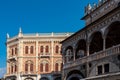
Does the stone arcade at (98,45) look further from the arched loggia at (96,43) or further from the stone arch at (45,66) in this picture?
the stone arch at (45,66)

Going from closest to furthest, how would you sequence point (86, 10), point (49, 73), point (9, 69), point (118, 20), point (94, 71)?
point (118, 20) < point (94, 71) < point (86, 10) < point (49, 73) < point (9, 69)

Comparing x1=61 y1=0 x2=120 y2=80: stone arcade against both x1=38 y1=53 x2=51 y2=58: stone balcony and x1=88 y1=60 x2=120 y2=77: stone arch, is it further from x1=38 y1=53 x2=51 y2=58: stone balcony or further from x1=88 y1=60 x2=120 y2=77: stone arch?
x1=38 y1=53 x2=51 y2=58: stone balcony

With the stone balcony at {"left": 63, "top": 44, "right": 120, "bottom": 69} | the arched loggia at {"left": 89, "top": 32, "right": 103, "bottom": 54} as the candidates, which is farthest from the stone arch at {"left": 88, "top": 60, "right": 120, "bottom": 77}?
the arched loggia at {"left": 89, "top": 32, "right": 103, "bottom": 54}

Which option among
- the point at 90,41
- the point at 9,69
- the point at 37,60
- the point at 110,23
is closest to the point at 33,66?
the point at 37,60

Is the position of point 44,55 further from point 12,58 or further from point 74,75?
point 74,75

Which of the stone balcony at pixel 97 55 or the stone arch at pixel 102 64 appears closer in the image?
the stone arch at pixel 102 64

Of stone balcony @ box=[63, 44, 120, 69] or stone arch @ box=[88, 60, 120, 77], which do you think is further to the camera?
stone balcony @ box=[63, 44, 120, 69]

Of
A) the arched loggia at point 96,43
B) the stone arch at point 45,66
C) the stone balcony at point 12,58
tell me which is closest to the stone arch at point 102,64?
the arched loggia at point 96,43

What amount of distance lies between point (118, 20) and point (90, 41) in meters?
7.39

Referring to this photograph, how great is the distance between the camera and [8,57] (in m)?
76.9

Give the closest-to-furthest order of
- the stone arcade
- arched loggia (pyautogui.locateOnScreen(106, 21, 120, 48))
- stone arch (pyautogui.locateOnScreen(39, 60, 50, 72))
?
the stone arcade
arched loggia (pyautogui.locateOnScreen(106, 21, 120, 48))
stone arch (pyautogui.locateOnScreen(39, 60, 50, 72))

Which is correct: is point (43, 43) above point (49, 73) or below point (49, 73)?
above

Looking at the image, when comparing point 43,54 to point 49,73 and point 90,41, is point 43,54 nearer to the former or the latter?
point 49,73

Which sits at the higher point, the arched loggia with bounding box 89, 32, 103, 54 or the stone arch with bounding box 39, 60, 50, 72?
the arched loggia with bounding box 89, 32, 103, 54
